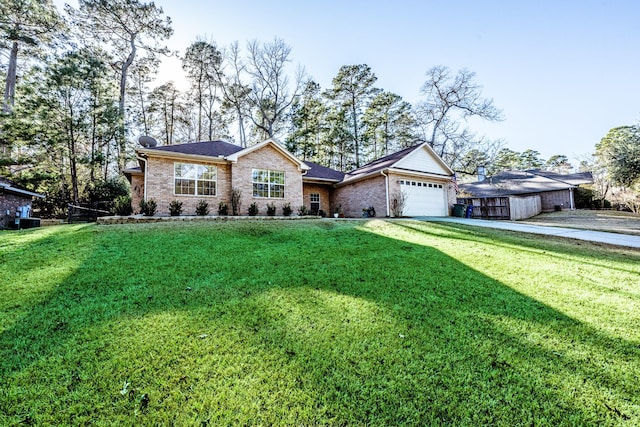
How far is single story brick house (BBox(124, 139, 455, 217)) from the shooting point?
40.8 feet

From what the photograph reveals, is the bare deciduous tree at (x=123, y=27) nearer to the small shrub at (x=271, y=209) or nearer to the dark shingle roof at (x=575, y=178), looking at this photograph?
the small shrub at (x=271, y=209)

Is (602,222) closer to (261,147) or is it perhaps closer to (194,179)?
(261,147)

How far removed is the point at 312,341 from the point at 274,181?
41.2 ft

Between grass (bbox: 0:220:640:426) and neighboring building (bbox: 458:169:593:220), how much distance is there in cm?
1414

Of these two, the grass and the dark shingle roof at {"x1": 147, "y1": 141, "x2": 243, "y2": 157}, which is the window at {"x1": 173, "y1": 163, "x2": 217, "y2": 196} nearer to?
the dark shingle roof at {"x1": 147, "y1": 141, "x2": 243, "y2": 157}

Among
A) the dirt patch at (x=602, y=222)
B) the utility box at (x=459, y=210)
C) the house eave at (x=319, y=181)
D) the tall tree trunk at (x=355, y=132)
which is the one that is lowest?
the dirt patch at (x=602, y=222)

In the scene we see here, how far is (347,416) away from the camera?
6.29ft

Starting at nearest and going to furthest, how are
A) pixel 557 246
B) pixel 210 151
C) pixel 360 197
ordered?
pixel 557 246, pixel 210 151, pixel 360 197

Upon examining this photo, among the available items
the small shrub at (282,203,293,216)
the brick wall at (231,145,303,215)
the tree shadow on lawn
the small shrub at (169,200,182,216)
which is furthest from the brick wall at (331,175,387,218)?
the small shrub at (169,200,182,216)

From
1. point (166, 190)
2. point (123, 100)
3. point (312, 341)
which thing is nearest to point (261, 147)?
point (166, 190)

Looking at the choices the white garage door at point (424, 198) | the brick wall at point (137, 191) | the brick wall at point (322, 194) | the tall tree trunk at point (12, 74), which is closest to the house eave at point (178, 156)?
the brick wall at point (137, 191)

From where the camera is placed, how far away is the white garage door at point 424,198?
632 inches

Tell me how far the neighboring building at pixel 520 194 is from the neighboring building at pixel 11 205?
26900 mm

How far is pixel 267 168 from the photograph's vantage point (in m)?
14.4
